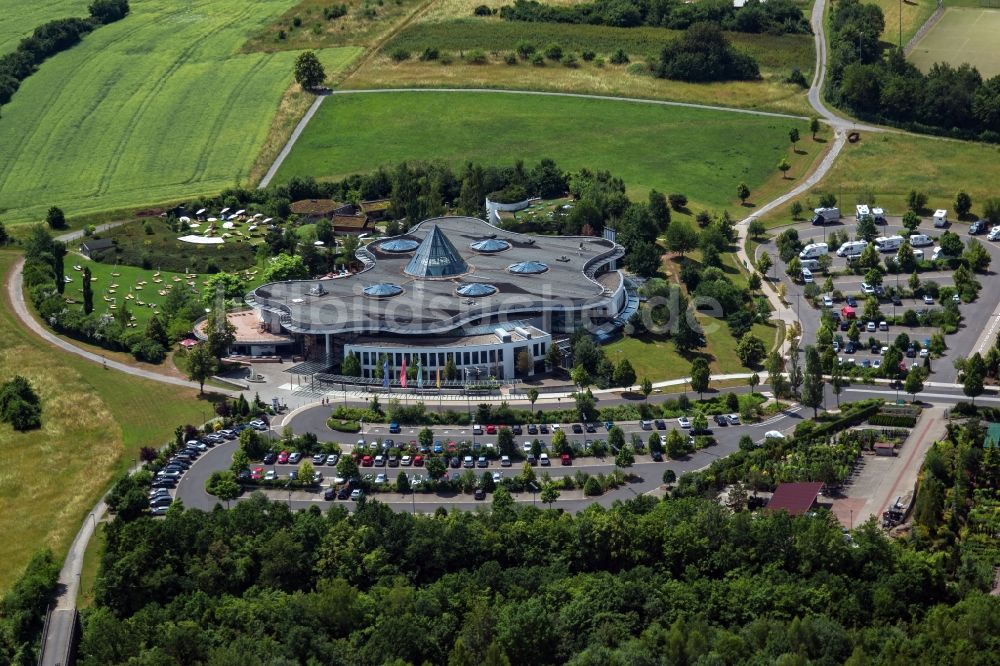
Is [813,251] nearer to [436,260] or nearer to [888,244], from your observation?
[888,244]

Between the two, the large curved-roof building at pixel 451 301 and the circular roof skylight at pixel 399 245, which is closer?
the large curved-roof building at pixel 451 301

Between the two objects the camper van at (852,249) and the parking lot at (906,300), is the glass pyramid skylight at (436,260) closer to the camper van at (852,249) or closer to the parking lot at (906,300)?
the parking lot at (906,300)

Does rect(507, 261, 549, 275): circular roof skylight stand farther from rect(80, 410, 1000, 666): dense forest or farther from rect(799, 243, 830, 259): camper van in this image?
rect(80, 410, 1000, 666): dense forest

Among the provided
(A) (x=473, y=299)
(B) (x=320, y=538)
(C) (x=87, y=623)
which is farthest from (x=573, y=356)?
(C) (x=87, y=623)

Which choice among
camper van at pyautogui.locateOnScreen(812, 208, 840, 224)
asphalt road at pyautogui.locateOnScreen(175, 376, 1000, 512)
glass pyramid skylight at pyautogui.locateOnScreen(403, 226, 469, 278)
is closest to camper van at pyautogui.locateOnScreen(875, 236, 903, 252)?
camper van at pyautogui.locateOnScreen(812, 208, 840, 224)

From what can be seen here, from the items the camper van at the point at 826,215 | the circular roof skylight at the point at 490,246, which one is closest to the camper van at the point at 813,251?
the camper van at the point at 826,215

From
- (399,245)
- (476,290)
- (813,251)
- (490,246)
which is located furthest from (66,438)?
(813,251)

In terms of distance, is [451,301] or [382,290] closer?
[451,301]

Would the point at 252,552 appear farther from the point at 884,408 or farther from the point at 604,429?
the point at 884,408
